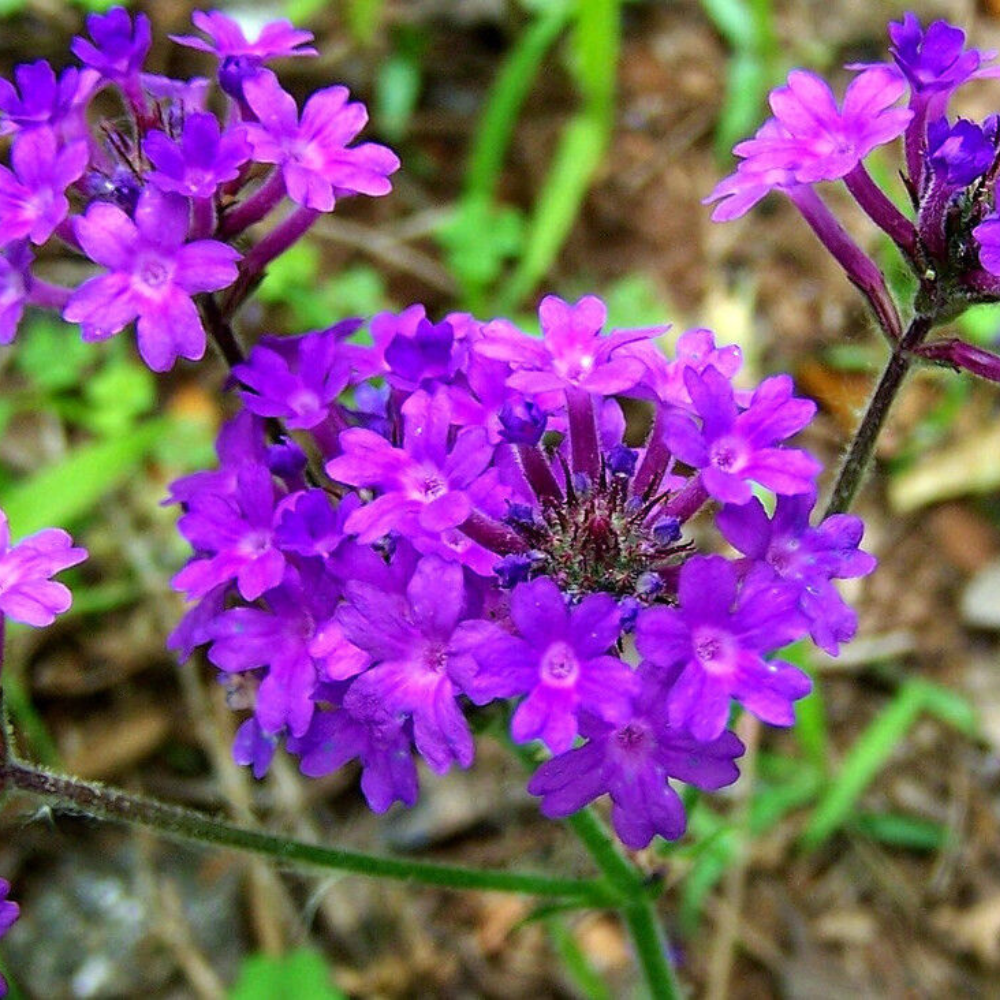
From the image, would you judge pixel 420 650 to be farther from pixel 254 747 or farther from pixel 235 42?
pixel 235 42

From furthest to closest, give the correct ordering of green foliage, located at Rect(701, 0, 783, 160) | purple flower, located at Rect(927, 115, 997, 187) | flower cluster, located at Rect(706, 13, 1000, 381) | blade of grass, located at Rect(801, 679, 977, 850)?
1. green foliage, located at Rect(701, 0, 783, 160)
2. blade of grass, located at Rect(801, 679, 977, 850)
3. flower cluster, located at Rect(706, 13, 1000, 381)
4. purple flower, located at Rect(927, 115, 997, 187)

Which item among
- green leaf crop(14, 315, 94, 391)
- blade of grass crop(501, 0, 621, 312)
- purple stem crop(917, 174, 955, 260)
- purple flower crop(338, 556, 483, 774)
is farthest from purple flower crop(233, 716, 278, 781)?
blade of grass crop(501, 0, 621, 312)

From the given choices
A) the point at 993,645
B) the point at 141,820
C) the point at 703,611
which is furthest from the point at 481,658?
the point at 993,645

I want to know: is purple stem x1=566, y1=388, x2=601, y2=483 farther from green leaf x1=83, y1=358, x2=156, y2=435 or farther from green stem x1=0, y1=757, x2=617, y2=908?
green leaf x1=83, y1=358, x2=156, y2=435

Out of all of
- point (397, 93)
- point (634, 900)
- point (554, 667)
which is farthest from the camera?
point (397, 93)

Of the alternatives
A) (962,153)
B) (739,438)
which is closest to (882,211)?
(962,153)
